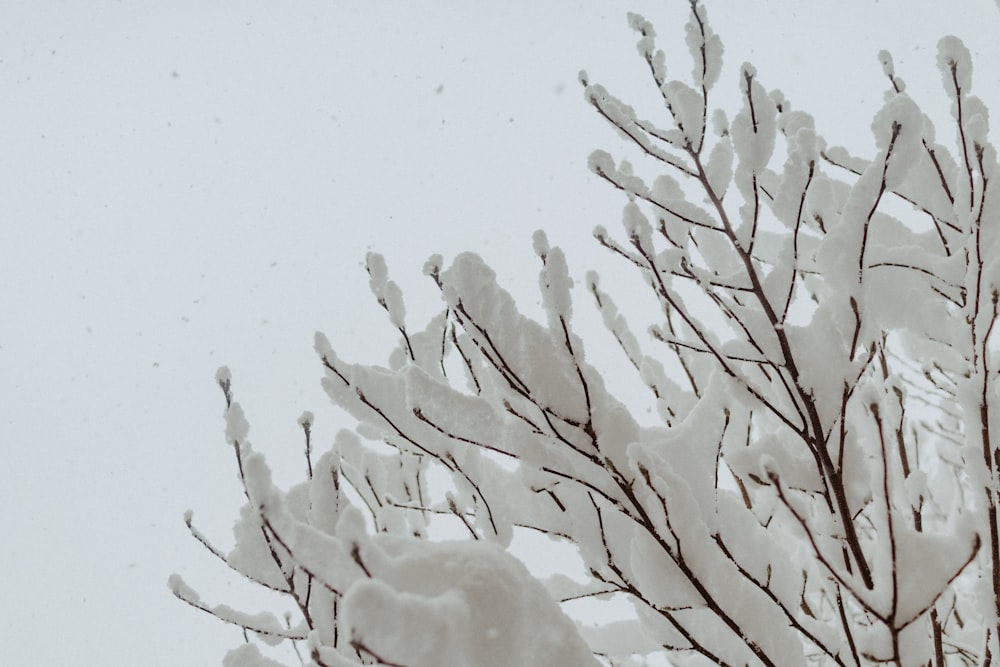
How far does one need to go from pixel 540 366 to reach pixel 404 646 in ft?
A: 1.71

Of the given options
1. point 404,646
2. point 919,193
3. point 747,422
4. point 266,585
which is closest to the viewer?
point 404,646

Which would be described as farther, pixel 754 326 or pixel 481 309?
pixel 754 326

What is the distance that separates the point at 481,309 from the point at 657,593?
0.59 metres

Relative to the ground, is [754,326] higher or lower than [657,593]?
higher

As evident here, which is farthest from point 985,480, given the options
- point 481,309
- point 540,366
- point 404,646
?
point 404,646

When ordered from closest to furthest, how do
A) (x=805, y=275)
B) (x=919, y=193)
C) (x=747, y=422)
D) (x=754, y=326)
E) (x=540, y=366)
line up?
(x=540, y=366) < (x=754, y=326) < (x=747, y=422) < (x=919, y=193) < (x=805, y=275)

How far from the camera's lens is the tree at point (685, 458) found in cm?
97

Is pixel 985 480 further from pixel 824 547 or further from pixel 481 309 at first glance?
pixel 481 309

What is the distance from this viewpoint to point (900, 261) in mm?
1715

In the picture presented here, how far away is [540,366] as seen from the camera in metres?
1.18

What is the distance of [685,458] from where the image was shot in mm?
1375

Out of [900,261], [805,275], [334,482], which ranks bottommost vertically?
[334,482]

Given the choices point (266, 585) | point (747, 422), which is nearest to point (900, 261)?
point (747, 422)

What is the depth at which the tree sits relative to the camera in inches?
38.2
